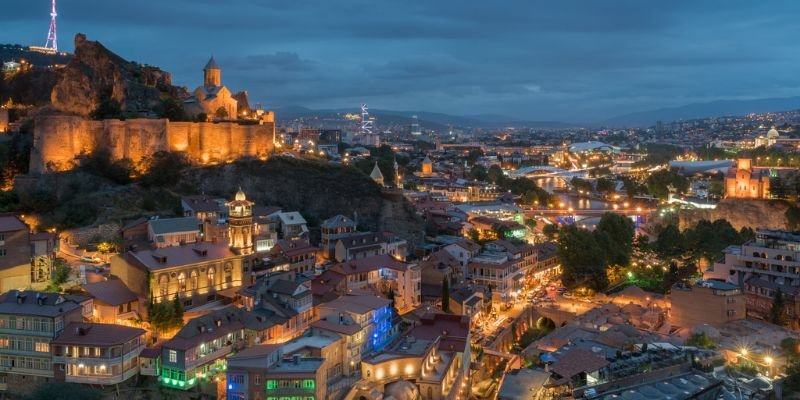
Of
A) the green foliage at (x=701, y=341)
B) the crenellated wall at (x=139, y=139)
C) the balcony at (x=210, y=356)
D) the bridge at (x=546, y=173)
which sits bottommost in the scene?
the green foliage at (x=701, y=341)

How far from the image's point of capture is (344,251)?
90.3 feet

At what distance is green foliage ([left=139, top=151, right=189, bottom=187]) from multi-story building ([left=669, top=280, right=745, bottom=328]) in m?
23.1

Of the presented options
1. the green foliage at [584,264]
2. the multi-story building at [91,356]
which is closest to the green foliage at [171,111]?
the multi-story building at [91,356]

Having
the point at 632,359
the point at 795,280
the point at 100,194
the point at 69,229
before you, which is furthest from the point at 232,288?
the point at 795,280

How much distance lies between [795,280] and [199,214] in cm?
2354

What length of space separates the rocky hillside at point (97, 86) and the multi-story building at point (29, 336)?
19624mm

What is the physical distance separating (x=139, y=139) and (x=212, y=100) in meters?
6.67

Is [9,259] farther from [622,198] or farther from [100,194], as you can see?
[622,198]

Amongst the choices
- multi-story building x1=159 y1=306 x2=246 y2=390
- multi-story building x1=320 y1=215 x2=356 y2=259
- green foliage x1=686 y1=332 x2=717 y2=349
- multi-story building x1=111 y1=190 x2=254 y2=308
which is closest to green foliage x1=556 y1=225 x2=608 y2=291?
green foliage x1=686 y1=332 x2=717 y2=349

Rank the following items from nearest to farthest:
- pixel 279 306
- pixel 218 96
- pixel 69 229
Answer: pixel 279 306
pixel 69 229
pixel 218 96

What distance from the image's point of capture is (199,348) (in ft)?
56.4

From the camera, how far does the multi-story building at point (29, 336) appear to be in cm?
1670

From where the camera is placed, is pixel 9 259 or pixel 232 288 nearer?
pixel 9 259

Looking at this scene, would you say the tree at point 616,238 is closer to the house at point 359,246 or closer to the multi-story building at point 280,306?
the house at point 359,246
